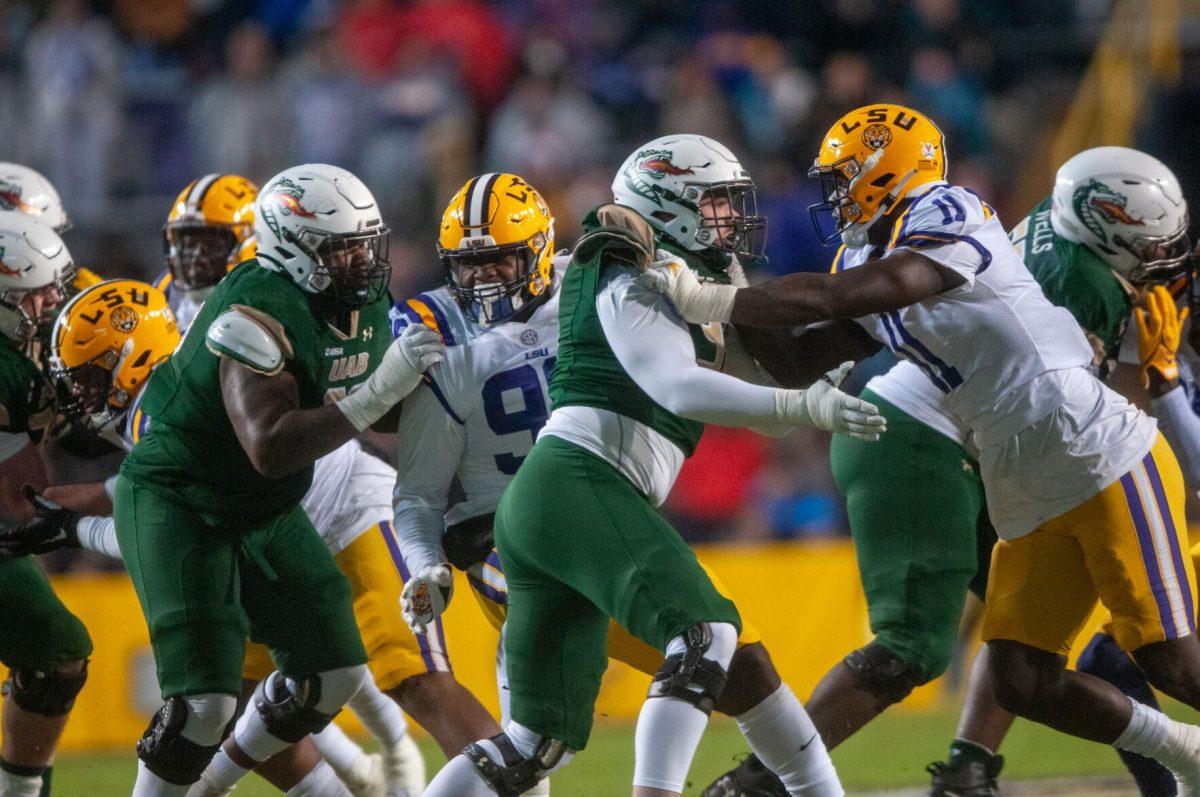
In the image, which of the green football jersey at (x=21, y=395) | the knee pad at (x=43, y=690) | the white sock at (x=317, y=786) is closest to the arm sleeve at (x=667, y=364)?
the white sock at (x=317, y=786)

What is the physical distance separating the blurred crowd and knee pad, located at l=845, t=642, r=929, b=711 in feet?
15.3

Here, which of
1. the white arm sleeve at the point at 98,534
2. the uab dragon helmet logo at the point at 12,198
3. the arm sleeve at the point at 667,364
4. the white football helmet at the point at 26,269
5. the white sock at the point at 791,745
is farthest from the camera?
the uab dragon helmet logo at the point at 12,198

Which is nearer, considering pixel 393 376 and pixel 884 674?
pixel 393 376

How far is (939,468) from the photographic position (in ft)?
17.1

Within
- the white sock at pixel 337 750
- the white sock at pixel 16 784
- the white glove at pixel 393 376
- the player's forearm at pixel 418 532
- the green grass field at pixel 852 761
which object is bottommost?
the green grass field at pixel 852 761

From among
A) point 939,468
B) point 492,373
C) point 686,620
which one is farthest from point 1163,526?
point 492,373

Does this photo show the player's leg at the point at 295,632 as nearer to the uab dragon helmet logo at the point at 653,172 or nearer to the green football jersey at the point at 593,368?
the green football jersey at the point at 593,368

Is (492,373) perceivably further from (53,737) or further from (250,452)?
(53,737)

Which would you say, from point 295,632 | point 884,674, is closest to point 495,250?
point 295,632

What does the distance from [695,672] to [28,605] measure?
92.7 inches

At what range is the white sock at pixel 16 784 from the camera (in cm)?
536

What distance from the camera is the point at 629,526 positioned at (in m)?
4.12

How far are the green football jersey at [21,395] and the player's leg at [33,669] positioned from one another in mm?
440

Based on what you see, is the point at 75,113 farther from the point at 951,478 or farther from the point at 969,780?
the point at 969,780
